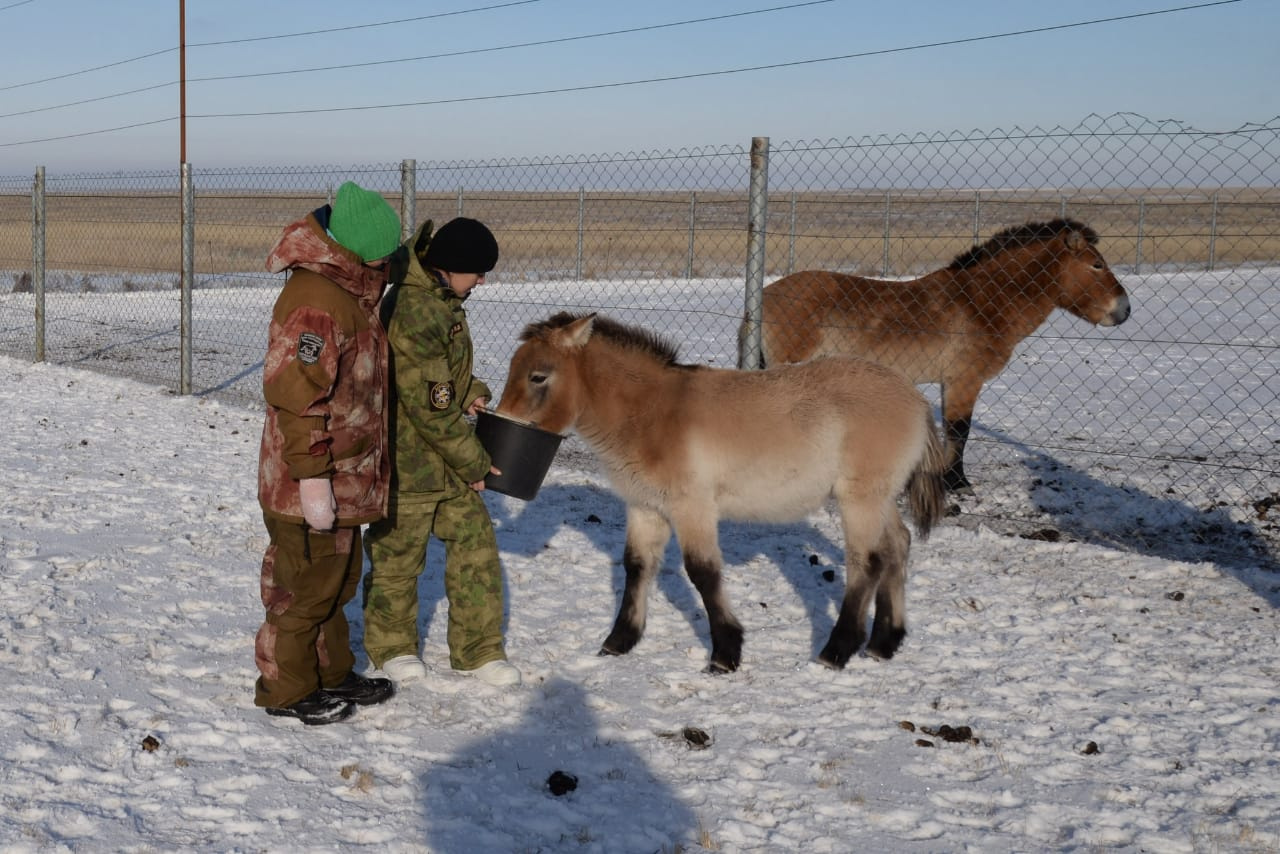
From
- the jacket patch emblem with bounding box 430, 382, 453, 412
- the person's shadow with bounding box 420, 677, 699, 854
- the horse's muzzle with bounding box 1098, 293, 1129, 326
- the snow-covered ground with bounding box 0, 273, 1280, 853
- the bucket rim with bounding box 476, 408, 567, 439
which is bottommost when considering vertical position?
the person's shadow with bounding box 420, 677, 699, 854

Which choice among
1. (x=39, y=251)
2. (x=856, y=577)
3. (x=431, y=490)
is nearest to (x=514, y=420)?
(x=431, y=490)

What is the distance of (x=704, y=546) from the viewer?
5059 millimetres

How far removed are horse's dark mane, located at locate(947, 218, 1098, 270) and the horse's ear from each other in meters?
4.74

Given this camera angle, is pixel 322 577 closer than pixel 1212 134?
Yes

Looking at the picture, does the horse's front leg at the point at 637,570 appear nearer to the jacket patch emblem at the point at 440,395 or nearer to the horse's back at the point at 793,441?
the horse's back at the point at 793,441

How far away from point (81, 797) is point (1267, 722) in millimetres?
4485

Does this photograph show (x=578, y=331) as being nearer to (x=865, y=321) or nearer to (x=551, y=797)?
(x=551, y=797)


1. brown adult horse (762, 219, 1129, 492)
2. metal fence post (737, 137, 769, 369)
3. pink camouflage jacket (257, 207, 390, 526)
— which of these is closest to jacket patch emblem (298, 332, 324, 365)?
pink camouflage jacket (257, 207, 390, 526)

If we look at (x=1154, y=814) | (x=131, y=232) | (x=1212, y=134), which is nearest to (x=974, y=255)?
(x=1212, y=134)

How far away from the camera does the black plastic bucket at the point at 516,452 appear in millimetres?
4848

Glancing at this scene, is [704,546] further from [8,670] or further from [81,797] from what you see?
[8,670]

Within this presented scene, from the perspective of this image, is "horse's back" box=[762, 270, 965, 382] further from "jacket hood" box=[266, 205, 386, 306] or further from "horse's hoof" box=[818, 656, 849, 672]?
"jacket hood" box=[266, 205, 386, 306]

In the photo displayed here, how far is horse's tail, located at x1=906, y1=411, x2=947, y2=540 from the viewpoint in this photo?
543 centimetres

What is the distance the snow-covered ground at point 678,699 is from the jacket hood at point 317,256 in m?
1.75
